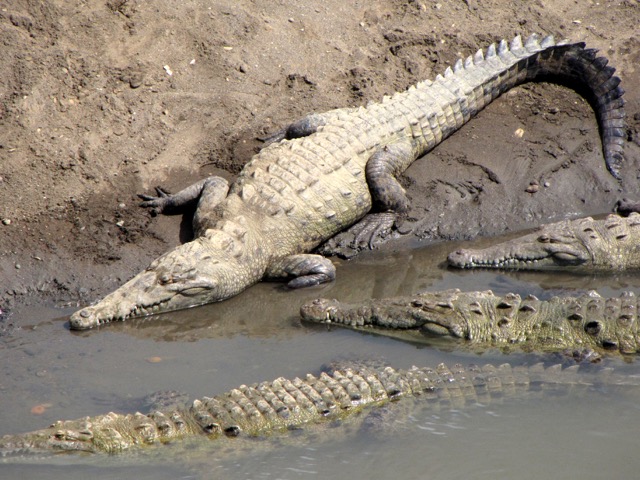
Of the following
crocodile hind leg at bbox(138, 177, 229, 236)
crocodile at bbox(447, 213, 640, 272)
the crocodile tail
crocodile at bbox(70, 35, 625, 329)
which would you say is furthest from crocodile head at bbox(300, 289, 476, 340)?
the crocodile tail

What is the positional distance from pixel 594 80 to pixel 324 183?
2918 millimetres

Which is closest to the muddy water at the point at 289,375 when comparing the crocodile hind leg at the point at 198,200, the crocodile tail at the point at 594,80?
the crocodile hind leg at the point at 198,200

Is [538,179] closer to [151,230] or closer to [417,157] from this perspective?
[417,157]

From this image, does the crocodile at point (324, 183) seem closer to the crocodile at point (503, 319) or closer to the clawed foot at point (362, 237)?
the clawed foot at point (362, 237)

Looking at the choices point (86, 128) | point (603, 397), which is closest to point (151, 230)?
point (86, 128)

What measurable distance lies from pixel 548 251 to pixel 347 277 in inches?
61.7

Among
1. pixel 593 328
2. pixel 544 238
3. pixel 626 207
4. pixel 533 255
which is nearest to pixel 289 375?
pixel 593 328

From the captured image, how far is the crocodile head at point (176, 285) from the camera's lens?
224 inches

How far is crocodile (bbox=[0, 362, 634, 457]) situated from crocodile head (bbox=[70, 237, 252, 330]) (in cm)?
135

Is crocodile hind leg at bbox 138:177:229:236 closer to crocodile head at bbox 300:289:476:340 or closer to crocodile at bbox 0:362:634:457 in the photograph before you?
crocodile head at bbox 300:289:476:340

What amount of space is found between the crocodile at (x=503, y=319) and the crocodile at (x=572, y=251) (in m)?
0.78

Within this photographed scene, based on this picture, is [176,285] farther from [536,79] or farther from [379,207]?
[536,79]

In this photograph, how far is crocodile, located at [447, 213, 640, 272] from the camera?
645cm

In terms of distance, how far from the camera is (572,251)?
21.2ft
